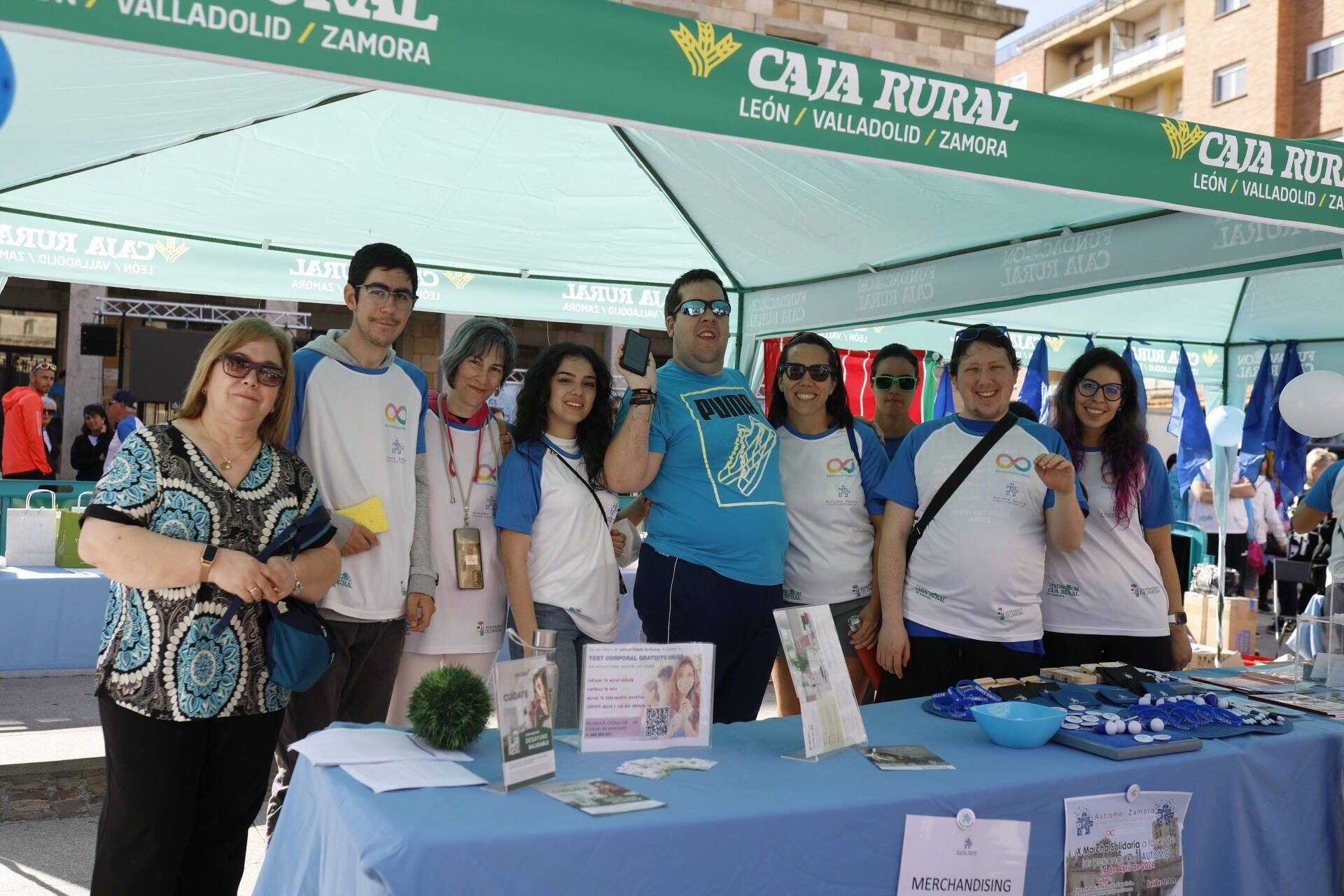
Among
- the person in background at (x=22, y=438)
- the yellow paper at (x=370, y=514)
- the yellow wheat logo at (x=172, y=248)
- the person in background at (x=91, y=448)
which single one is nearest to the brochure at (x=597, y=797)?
the yellow paper at (x=370, y=514)

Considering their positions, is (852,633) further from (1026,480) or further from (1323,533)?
(1323,533)

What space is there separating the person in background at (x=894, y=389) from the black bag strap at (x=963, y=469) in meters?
0.83

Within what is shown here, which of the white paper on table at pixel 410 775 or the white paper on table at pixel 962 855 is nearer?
the white paper on table at pixel 410 775

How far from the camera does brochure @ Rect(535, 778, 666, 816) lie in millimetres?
1536

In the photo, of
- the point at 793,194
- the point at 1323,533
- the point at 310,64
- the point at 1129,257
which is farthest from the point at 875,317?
the point at 1323,533

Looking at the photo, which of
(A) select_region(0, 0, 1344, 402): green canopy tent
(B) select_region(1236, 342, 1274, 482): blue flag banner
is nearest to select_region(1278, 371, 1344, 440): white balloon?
(A) select_region(0, 0, 1344, 402): green canopy tent

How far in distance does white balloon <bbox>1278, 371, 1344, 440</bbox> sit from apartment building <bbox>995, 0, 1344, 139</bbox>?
1459 centimetres

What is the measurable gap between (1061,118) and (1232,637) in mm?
5626

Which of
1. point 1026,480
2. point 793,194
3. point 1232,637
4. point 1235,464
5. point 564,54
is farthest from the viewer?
point 1235,464

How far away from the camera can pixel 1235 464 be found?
771cm

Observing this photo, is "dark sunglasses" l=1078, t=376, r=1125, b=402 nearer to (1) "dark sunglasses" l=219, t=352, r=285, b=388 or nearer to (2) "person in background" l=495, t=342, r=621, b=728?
(2) "person in background" l=495, t=342, r=621, b=728

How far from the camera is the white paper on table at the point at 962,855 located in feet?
5.55

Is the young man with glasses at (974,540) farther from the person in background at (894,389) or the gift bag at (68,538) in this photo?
the gift bag at (68,538)

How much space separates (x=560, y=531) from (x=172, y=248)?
346 cm
